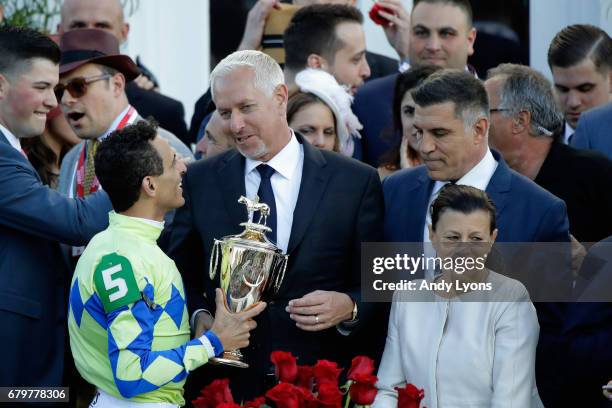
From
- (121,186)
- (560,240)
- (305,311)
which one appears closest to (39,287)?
(121,186)

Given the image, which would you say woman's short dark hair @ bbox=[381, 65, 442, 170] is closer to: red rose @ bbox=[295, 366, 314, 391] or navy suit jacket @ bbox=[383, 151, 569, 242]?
navy suit jacket @ bbox=[383, 151, 569, 242]

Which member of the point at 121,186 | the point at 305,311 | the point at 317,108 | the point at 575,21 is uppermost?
the point at 575,21

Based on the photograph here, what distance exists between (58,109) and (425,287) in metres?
2.75

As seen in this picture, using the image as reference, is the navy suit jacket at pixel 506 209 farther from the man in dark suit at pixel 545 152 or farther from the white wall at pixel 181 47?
the white wall at pixel 181 47

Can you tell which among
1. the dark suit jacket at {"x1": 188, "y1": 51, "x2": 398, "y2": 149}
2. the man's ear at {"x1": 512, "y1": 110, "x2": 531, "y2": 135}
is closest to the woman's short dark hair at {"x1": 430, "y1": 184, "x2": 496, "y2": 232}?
the man's ear at {"x1": 512, "y1": 110, "x2": 531, "y2": 135}

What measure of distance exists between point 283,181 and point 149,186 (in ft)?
1.98

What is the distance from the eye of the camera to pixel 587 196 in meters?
5.71

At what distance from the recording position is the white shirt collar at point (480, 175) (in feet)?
17.4

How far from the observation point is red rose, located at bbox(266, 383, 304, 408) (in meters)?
4.05

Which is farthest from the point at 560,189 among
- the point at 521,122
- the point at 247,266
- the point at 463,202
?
the point at 247,266

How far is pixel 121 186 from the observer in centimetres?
501

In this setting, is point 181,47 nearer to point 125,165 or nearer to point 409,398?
point 125,165

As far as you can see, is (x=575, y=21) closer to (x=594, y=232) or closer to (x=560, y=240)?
(x=594, y=232)

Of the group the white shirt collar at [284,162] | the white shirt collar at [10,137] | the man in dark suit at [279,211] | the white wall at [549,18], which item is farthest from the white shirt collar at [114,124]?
the white wall at [549,18]
